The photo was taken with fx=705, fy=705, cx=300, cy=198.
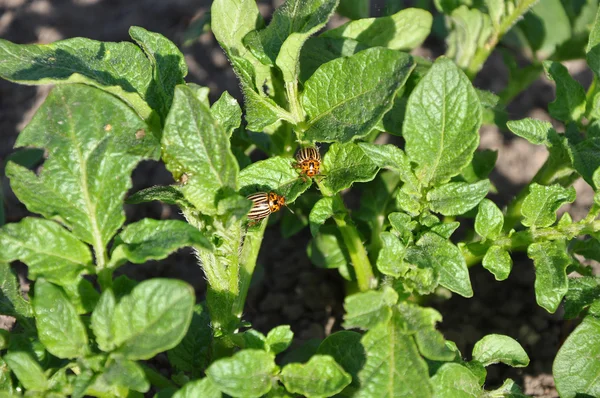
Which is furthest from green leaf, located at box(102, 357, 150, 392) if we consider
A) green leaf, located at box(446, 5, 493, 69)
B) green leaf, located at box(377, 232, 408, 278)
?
green leaf, located at box(446, 5, 493, 69)

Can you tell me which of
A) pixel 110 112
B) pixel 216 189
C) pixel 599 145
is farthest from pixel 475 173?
pixel 110 112

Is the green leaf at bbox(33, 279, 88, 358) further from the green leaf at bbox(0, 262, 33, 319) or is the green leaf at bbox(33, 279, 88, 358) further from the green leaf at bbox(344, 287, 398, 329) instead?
the green leaf at bbox(344, 287, 398, 329)

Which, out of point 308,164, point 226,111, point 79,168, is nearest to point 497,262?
point 308,164

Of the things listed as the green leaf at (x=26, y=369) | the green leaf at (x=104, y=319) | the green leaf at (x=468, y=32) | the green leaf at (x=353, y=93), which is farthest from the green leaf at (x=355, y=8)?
the green leaf at (x=26, y=369)

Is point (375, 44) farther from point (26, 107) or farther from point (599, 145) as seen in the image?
point (26, 107)

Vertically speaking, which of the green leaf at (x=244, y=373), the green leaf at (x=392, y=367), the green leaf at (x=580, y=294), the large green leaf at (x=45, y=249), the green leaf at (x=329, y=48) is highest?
the green leaf at (x=329, y=48)

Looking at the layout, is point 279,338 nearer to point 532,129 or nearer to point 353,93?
point 353,93

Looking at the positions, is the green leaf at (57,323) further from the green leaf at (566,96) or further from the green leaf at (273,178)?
the green leaf at (566,96)

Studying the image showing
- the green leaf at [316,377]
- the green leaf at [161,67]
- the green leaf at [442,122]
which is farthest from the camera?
the green leaf at [161,67]
